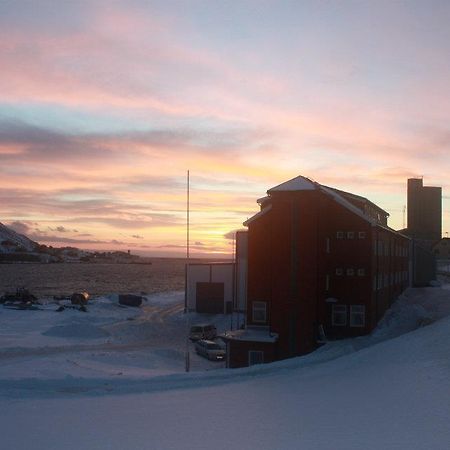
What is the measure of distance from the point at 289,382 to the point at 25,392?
996 centimetres

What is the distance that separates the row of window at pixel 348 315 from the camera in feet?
125

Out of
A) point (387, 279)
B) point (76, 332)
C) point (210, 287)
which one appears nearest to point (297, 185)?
point (387, 279)

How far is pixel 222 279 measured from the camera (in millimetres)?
64938

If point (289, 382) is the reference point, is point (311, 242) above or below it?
above

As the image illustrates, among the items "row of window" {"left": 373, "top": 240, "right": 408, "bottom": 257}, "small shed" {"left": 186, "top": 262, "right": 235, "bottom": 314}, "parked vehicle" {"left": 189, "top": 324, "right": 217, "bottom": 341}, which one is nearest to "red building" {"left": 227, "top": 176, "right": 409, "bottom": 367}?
"row of window" {"left": 373, "top": 240, "right": 408, "bottom": 257}

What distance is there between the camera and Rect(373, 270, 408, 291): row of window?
135ft

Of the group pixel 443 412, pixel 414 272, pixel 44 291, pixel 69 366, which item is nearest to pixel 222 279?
pixel 414 272

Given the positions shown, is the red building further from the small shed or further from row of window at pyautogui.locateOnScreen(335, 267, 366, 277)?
the small shed

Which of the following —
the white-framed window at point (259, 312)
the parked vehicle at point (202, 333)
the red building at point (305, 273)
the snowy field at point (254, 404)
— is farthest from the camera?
the parked vehicle at point (202, 333)

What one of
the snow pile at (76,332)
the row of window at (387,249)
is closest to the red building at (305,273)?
the row of window at (387,249)

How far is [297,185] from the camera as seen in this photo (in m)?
36.6

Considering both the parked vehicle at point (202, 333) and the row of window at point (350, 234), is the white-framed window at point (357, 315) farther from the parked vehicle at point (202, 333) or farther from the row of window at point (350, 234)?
the parked vehicle at point (202, 333)

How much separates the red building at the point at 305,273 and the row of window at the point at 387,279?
52 cm

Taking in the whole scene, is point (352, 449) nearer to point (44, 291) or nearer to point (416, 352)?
point (416, 352)
